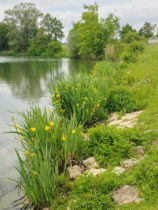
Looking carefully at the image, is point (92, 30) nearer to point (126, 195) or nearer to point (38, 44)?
point (38, 44)

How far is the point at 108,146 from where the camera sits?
3141mm

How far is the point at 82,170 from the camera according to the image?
3062 millimetres

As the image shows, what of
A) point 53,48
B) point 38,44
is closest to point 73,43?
point 53,48

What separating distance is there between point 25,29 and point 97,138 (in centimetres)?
5298

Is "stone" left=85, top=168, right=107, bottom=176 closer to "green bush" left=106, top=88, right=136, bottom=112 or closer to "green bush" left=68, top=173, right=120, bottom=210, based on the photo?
"green bush" left=68, top=173, right=120, bottom=210

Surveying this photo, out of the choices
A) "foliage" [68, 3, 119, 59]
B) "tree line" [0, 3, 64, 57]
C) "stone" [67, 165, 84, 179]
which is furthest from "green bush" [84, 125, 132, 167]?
"tree line" [0, 3, 64, 57]

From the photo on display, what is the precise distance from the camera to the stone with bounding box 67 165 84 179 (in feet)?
9.67

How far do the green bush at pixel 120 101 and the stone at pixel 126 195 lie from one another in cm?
276

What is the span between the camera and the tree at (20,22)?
5044 centimetres

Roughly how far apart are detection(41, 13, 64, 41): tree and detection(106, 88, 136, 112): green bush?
53044 mm

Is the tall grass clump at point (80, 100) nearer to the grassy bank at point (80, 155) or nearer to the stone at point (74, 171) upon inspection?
the grassy bank at point (80, 155)

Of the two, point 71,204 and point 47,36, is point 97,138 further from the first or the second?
point 47,36

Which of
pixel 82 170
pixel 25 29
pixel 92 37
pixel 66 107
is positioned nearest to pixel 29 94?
pixel 66 107

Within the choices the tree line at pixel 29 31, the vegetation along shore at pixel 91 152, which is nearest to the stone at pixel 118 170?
the vegetation along shore at pixel 91 152
